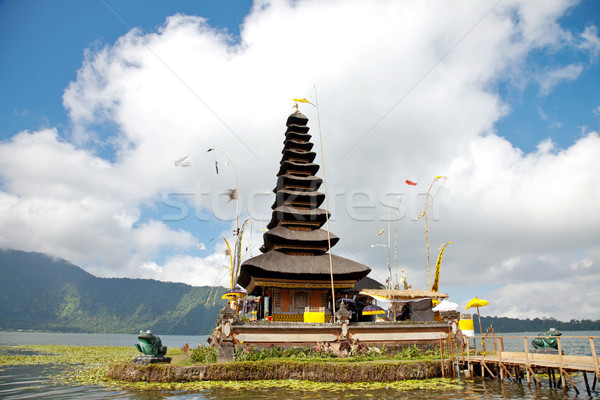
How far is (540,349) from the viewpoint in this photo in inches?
849

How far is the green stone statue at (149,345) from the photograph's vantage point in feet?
67.0

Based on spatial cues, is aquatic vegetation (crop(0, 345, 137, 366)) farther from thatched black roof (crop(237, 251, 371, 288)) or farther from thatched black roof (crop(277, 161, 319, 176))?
thatched black roof (crop(277, 161, 319, 176))

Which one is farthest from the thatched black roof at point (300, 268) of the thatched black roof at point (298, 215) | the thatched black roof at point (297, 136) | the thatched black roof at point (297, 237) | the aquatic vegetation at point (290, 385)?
the thatched black roof at point (297, 136)

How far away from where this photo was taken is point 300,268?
97.2 ft

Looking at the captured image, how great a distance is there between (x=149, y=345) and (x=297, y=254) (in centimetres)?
1479

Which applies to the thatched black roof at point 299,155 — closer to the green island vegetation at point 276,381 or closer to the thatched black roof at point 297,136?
the thatched black roof at point 297,136

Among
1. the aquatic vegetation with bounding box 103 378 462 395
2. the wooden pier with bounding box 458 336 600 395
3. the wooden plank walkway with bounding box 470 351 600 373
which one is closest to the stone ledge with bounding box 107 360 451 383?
the aquatic vegetation with bounding box 103 378 462 395

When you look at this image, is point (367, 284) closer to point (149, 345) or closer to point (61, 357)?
point (149, 345)

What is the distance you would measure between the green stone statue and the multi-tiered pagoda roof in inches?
356

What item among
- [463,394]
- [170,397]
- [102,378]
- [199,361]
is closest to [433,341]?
[463,394]

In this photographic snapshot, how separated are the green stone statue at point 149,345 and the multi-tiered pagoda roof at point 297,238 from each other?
29.7 feet

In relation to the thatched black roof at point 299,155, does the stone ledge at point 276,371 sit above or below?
below

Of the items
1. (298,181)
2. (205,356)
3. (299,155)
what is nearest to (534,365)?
(205,356)

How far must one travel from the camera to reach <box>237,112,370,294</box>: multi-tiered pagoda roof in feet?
96.5
